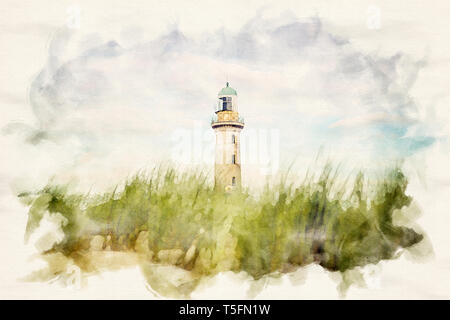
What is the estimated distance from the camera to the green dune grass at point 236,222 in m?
8.31

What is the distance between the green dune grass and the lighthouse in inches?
13.0

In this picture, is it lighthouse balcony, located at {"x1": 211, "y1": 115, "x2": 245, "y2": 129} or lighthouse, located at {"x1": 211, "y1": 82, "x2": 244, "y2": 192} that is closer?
lighthouse, located at {"x1": 211, "y1": 82, "x2": 244, "y2": 192}

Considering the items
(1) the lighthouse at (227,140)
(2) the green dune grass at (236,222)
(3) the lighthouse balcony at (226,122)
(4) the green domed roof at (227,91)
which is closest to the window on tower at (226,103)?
(1) the lighthouse at (227,140)

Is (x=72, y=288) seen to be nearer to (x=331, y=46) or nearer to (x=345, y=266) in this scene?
(x=345, y=266)

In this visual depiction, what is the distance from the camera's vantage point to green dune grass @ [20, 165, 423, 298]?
27.3 feet

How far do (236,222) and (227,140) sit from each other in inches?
83.5

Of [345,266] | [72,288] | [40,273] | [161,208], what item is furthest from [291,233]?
[40,273]

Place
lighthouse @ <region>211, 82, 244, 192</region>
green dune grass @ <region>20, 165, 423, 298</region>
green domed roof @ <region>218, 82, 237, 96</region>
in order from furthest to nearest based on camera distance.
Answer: green domed roof @ <region>218, 82, 237, 96</region> < lighthouse @ <region>211, 82, 244, 192</region> < green dune grass @ <region>20, 165, 423, 298</region>

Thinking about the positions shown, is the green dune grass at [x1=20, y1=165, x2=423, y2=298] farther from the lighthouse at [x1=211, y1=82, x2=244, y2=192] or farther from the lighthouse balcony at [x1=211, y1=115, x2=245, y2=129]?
the lighthouse balcony at [x1=211, y1=115, x2=245, y2=129]

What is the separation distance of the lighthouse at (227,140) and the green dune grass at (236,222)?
0.33m

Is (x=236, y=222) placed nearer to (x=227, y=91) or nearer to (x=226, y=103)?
(x=226, y=103)

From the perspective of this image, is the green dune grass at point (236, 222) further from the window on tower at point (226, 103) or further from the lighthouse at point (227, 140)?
the window on tower at point (226, 103)

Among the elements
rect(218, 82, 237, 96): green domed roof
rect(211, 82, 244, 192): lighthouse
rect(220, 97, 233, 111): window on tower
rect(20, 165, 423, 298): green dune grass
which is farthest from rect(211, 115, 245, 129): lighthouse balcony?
rect(20, 165, 423, 298): green dune grass

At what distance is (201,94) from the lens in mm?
9180
